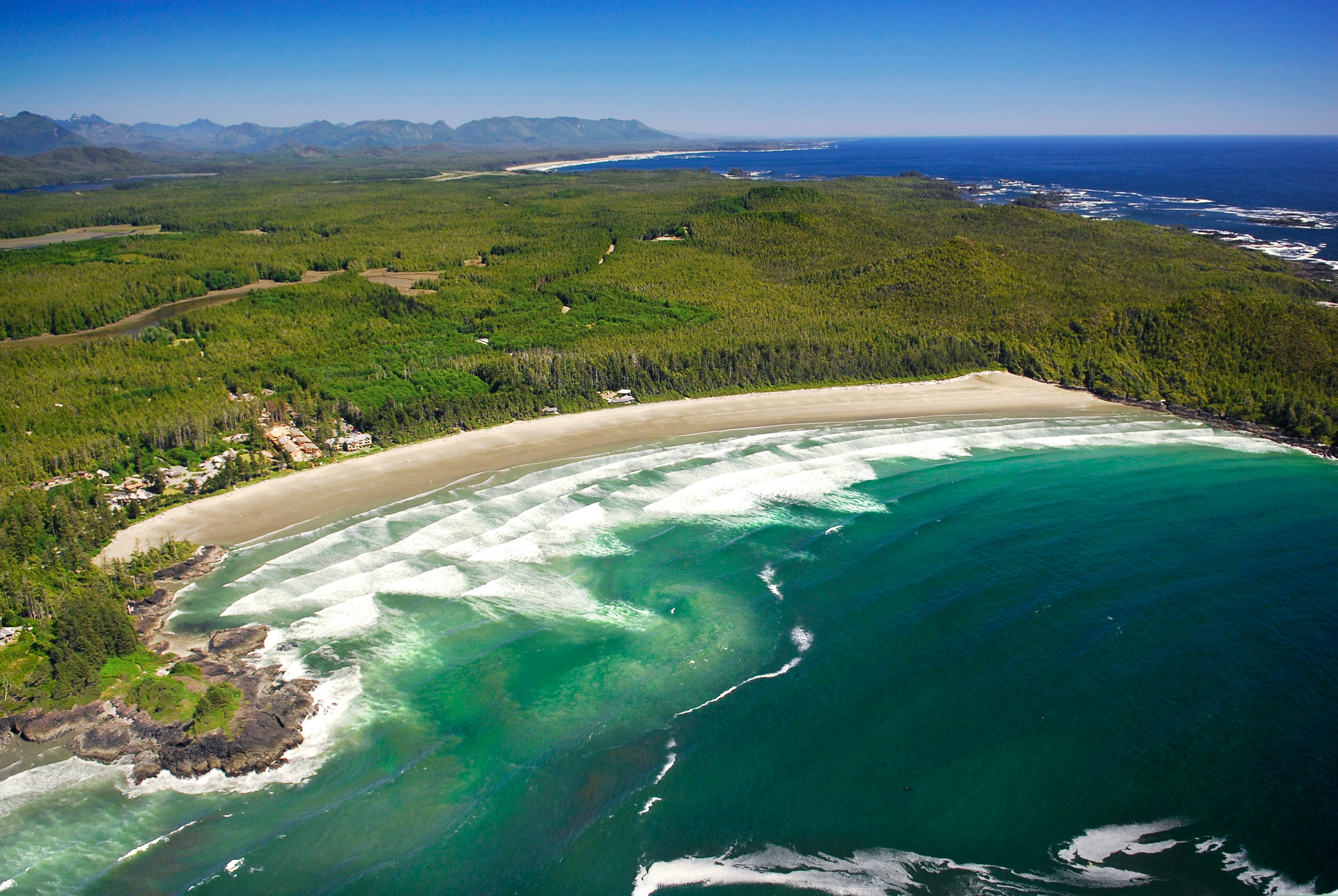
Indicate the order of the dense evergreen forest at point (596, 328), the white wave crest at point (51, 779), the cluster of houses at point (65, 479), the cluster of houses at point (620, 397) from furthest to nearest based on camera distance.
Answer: the cluster of houses at point (620, 397)
the dense evergreen forest at point (596, 328)
the cluster of houses at point (65, 479)
the white wave crest at point (51, 779)

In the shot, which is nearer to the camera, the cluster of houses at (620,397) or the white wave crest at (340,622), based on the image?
the white wave crest at (340,622)

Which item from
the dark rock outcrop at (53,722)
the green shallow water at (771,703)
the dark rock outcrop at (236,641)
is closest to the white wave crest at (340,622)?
the green shallow water at (771,703)

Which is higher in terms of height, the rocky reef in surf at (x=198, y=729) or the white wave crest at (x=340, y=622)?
the white wave crest at (x=340, y=622)

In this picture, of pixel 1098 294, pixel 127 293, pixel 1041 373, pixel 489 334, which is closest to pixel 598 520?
pixel 489 334

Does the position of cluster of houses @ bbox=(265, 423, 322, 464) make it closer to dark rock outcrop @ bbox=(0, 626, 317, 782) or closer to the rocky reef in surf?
the rocky reef in surf

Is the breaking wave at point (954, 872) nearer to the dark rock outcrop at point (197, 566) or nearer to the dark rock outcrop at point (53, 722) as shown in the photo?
the dark rock outcrop at point (53, 722)

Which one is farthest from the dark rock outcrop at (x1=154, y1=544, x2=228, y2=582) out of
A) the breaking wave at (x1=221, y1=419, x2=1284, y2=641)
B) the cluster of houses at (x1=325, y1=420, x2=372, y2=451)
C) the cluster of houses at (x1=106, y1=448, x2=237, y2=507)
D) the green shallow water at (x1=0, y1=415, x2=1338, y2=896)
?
the cluster of houses at (x1=325, y1=420, x2=372, y2=451)

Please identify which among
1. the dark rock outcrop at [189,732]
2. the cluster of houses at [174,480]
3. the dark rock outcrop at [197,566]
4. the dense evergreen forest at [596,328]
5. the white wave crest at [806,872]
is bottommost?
the white wave crest at [806,872]
